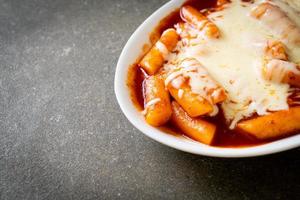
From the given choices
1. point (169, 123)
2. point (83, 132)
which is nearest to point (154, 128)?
point (169, 123)

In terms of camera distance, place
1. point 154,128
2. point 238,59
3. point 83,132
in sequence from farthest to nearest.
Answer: point 83,132 < point 238,59 < point 154,128

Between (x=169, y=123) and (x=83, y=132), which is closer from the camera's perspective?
(x=169, y=123)

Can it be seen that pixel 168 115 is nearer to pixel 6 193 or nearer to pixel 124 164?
pixel 124 164

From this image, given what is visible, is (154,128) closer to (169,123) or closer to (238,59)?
(169,123)

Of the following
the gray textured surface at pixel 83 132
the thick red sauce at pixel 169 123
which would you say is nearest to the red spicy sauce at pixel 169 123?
the thick red sauce at pixel 169 123

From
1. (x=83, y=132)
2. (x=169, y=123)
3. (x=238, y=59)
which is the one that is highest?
(x=238, y=59)

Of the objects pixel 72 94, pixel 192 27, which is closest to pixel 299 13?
pixel 192 27
